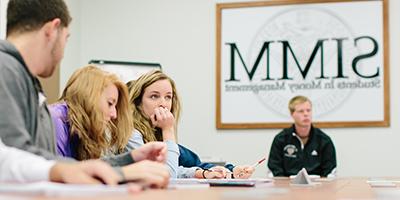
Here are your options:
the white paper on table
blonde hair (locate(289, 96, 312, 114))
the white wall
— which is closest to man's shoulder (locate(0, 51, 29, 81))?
the white paper on table

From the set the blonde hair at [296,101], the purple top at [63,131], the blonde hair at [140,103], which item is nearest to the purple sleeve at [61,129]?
the purple top at [63,131]

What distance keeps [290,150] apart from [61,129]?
3.12 metres

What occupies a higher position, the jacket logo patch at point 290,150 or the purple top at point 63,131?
the purple top at point 63,131

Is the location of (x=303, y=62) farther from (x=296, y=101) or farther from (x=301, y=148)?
(x=301, y=148)

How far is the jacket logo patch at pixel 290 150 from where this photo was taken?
4.71 m

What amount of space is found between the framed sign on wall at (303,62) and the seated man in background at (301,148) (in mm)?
362

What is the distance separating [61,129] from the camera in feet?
5.97

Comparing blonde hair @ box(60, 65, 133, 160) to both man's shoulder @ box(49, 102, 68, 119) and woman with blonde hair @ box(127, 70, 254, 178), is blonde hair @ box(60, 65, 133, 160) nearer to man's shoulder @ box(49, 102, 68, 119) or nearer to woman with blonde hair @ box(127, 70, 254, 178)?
man's shoulder @ box(49, 102, 68, 119)

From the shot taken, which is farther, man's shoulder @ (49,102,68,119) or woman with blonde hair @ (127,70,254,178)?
woman with blonde hair @ (127,70,254,178)

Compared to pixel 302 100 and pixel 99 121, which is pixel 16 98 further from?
pixel 302 100

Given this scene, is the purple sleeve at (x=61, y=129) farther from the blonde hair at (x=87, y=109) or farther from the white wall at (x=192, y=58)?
the white wall at (x=192, y=58)

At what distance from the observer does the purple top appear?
5.94 ft

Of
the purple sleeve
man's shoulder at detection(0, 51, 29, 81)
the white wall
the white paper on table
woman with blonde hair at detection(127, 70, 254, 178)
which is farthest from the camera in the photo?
the white wall

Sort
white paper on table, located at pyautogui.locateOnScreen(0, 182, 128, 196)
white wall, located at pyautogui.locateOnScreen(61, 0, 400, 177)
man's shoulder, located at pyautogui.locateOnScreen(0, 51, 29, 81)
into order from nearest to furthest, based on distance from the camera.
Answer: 1. white paper on table, located at pyautogui.locateOnScreen(0, 182, 128, 196)
2. man's shoulder, located at pyautogui.locateOnScreen(0, 51, 29, 81)
3. white wall, located at pyautogui.locateOnScreen(61, 0, 400, 177)
